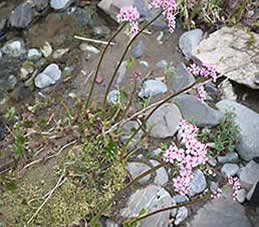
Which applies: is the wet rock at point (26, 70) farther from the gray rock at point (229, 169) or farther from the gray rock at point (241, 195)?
the gray rock at point (241, 195)

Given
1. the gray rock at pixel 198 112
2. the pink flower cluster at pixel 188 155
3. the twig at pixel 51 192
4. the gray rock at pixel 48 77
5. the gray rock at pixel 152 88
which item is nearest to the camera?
the pink flower cluster at pixel 188 155

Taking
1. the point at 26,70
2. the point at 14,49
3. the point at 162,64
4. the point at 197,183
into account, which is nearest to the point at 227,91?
the point at 162,64

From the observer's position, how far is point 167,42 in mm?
2912

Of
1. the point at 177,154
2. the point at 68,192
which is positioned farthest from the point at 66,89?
the point at 177,154

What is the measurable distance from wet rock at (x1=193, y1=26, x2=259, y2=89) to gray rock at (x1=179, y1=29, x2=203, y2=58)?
1.0 inches

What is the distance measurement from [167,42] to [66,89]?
1.83 feet

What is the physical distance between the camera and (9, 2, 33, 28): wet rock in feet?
9.77

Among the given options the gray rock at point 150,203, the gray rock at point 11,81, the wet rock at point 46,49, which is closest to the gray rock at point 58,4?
the wet rock at point 46,49

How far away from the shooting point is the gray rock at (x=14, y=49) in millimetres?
2889

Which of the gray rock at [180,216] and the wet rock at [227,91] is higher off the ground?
the wet rock at [227,91]

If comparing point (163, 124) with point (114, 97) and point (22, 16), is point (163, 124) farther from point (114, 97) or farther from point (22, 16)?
point (22, 16)

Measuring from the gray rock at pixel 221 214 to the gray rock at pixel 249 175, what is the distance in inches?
3.4

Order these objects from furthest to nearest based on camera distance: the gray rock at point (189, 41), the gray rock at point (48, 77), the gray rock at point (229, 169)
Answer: the gray rock at point (189, 41) < the gray rock at point (48, 77) < the gray rock at point (229, 169)

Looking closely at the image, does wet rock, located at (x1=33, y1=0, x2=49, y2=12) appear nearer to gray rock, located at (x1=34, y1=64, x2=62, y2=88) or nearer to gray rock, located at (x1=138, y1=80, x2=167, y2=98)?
gray rock, located at (x1=34, y1=64, x2=62, y2=88)
